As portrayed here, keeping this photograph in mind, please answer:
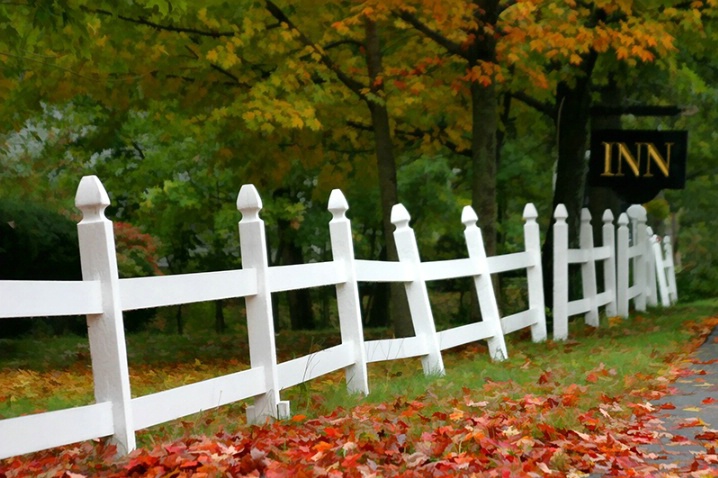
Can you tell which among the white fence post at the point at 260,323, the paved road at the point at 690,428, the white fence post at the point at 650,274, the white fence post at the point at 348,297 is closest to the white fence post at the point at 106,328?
the white fence post at the point at 260,323

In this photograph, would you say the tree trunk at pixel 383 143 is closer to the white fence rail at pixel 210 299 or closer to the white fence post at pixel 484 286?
the white fence post at pixel 484 286

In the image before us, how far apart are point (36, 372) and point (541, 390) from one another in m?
9.45

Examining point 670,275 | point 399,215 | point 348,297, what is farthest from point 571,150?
point 348,297

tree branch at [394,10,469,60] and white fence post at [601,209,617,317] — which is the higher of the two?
tree branch at [394,10,469,60]

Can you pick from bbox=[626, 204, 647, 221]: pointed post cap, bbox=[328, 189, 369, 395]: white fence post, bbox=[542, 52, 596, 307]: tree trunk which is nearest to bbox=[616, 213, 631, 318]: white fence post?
bbox=[542, 52, 596, 307]: tree trunk

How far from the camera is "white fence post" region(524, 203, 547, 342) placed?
14906 millimetres

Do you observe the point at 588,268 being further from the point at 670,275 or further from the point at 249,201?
the point at 670,275

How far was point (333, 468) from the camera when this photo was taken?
580 centimetres

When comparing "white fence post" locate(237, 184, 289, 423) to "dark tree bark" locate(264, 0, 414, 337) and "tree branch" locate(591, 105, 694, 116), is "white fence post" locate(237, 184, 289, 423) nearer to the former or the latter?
"dark tree bark" locate(264, 0, 414, 337)

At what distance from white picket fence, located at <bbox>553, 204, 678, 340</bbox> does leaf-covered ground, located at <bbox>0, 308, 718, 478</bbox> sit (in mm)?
5689

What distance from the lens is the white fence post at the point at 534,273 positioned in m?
14.9

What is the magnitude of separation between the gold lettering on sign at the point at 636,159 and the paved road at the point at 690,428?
299 inches

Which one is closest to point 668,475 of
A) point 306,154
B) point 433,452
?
point 433,452

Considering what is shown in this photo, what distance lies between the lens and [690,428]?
25.5 feet
